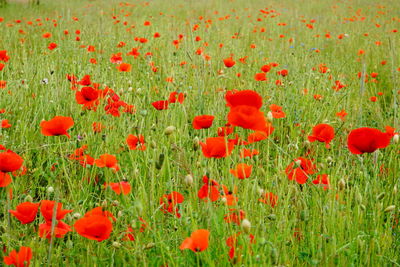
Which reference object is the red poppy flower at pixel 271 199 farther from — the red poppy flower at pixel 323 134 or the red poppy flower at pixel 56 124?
the red poppy flower at pixel 56 124

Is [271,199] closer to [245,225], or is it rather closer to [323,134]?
[323,134]

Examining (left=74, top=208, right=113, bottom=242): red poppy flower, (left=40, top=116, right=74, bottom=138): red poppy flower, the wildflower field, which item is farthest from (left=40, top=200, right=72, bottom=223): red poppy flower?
(left=40, top=116, right=74, bottom=138): red poppy flower

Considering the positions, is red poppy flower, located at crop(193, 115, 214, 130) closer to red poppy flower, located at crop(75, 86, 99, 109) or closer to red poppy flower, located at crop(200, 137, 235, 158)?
red poppy flower, located at crop(200, 137, 235, 158)

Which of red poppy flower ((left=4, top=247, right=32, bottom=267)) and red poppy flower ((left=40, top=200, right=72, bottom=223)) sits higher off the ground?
red poppy flower ((left=40, top=200, right=72, bottom=223))

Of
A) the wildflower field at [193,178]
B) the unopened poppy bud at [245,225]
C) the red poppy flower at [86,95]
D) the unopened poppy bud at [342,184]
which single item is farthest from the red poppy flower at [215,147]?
the red poppy flower at [86,95]

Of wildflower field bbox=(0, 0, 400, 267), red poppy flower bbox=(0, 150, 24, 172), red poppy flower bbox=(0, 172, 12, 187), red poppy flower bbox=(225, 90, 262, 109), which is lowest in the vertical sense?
wildflower field bbox=(0, 0, 400, 267)

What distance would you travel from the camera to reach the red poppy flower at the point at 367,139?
3.76 ft

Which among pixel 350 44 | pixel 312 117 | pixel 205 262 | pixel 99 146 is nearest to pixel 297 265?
pixel 205 262

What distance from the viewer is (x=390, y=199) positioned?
156 centimetres

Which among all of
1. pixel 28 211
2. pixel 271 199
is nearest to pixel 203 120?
pixel 271 199

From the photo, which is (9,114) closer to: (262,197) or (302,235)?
(262,197)

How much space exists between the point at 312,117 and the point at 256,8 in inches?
→ 327

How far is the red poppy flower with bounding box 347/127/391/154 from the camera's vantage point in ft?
3.76

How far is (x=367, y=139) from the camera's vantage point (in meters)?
1.16
